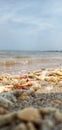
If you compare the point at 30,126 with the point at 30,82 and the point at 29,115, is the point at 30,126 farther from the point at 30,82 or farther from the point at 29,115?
the point at 30,82

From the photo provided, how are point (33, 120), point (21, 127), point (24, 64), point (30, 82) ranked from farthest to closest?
point (24, 64) < point (30, 82) < point (33, 120) < point (21, 127)

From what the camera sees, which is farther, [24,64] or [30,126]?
[24,64]

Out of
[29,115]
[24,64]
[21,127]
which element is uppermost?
[29,115]

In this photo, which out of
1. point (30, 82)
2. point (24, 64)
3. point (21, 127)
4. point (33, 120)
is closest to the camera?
point (21, 127)

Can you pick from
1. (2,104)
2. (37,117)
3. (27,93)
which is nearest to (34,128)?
(37,117)

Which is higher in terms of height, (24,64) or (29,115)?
(29,115)

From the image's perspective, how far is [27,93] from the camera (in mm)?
7555

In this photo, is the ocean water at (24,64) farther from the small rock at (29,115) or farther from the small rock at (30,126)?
the small rock at (30,126)

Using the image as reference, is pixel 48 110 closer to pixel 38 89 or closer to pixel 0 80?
pixel 38 89

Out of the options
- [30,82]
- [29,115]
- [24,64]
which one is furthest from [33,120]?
[24,64]

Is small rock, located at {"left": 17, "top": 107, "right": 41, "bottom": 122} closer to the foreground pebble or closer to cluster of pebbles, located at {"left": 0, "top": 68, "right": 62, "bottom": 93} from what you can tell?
the foreground pebble

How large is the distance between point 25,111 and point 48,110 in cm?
39

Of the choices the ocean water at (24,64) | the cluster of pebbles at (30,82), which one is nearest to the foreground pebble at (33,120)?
the cluster of pebbles at (30,82)

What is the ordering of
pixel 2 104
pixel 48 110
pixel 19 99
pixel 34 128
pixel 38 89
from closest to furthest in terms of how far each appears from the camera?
pixel 34 128
pixel 48 110
pixel 2 104
pixel 19 99
pixel 38 89
